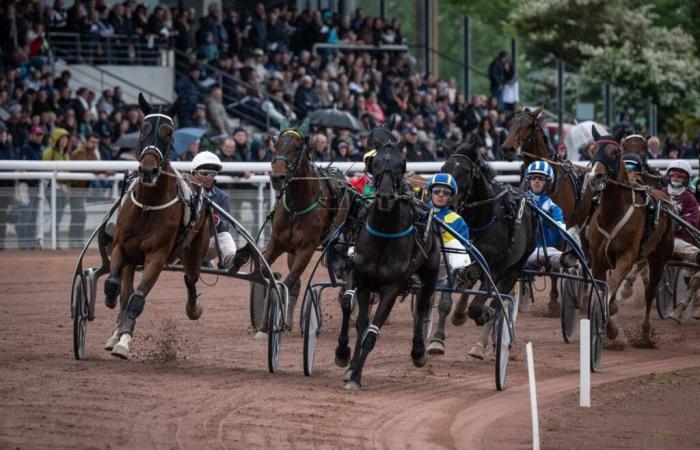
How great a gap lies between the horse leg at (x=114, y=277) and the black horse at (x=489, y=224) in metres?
2.42

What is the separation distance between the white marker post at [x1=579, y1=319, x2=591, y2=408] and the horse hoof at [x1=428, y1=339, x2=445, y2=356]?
1697 mm

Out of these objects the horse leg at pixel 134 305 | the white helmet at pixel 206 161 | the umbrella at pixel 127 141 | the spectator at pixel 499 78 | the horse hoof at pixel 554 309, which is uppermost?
the spectator at pixel 499 78

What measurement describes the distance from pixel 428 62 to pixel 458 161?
1877 cm

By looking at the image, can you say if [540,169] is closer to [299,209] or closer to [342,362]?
[299,209]

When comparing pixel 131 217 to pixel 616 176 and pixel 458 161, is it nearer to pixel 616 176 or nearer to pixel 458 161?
pixel 458 161

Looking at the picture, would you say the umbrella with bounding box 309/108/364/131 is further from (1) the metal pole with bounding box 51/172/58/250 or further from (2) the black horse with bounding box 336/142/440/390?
(2) the black horse with bounding box 336/142/440/390

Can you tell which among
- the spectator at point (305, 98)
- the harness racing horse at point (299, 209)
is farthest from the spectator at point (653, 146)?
the harness racing horse at point (299, 209)

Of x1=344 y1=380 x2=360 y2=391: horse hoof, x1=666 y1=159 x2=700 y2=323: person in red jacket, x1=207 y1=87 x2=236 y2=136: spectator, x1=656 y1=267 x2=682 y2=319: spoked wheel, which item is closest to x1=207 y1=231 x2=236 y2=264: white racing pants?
x1=344 y1=380 x2=360 y2=391: horse hoof

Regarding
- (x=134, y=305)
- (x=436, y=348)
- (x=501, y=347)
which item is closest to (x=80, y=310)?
(x=134, y=305)

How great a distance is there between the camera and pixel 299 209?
42.8 ft

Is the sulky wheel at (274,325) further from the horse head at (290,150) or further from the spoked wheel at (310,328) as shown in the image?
the horse head at (290,150)

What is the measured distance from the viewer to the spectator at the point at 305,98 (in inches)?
938

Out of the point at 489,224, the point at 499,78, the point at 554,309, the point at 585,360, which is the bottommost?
the point at 554,309

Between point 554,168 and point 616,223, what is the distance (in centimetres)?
205
